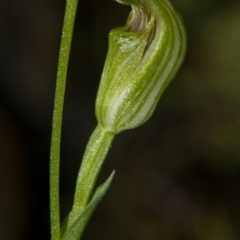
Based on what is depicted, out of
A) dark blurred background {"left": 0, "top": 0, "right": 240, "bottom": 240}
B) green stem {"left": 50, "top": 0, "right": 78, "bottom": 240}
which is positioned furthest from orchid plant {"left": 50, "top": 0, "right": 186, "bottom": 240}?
dark blurred background {"left": 0, "top": 0, "right": 240, "bottom": 240}

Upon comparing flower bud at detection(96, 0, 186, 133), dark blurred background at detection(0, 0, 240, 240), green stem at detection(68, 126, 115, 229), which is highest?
flower bud at detection(96, 0, 186, 133)

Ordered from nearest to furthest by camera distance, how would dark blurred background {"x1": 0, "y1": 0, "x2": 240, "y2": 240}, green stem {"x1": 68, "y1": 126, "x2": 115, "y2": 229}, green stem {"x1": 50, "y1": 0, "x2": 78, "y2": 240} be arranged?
green stem {"x1": 50, "y1": 0, "x2": 78, "y2": 240}
green stem {"x1": 68, "y1": 126, "x2": 115, "y2": 229}
dark blurred background {"x1": 0, "y1": 0, "x2": 240, "y2": 240}

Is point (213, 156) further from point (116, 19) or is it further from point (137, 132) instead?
point (116, 19)

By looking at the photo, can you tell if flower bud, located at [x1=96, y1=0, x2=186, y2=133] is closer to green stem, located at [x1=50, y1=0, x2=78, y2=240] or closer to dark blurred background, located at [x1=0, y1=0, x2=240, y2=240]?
green stem, located at [x1=50, y1=0, x2=78, y2=240]

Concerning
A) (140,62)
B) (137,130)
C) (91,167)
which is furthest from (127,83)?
(137,130)

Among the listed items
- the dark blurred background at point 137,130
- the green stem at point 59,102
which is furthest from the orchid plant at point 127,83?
the dark blurred background at point 137,130

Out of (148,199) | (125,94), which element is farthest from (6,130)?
(125,94)

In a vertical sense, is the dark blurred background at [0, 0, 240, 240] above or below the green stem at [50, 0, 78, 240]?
below

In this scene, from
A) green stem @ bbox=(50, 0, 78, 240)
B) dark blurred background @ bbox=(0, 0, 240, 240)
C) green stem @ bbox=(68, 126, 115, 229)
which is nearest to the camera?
green stem @ bbox=(50, 0, 78, 240)
